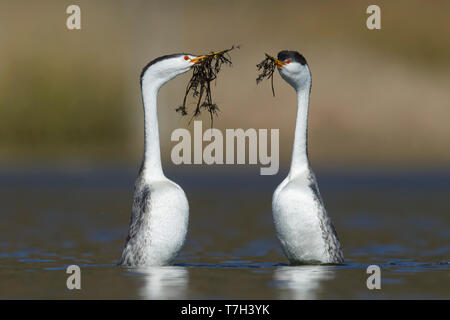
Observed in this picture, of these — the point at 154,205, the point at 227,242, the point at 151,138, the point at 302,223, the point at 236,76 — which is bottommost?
the point at 227,242

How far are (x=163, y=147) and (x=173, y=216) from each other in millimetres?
41048

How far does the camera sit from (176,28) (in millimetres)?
Result: 67625

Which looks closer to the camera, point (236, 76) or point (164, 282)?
point (164, 282)

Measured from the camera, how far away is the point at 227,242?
24000mm

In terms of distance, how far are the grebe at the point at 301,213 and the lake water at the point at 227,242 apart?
324 mm

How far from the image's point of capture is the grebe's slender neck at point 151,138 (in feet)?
61.8

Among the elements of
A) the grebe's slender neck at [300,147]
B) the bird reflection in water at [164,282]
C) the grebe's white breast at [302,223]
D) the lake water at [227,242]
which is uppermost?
the grebe's slender neck at [300,147]

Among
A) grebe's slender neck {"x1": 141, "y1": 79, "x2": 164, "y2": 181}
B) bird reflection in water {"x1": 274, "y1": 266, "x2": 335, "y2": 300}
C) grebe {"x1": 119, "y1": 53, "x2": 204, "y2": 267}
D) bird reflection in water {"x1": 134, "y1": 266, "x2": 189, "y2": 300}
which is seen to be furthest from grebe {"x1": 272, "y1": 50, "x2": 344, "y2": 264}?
grebe's slender neck {"x1": 141, "y1": 79, "x2": 164, "y2": 181}

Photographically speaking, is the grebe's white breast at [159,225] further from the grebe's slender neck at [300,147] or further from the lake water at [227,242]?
the grebe's slender neck at [300,147]

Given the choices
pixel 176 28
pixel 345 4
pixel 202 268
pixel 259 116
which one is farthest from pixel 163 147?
pixel 202 268

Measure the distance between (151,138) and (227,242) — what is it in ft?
17.9

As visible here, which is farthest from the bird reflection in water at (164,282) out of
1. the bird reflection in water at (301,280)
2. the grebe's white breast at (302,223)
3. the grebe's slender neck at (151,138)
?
the grebe's white breast at (302,223)

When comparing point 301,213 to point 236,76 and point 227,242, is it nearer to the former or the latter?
point 227,242

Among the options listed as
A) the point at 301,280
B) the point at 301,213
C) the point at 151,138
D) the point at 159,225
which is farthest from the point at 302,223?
the point at 151,138
